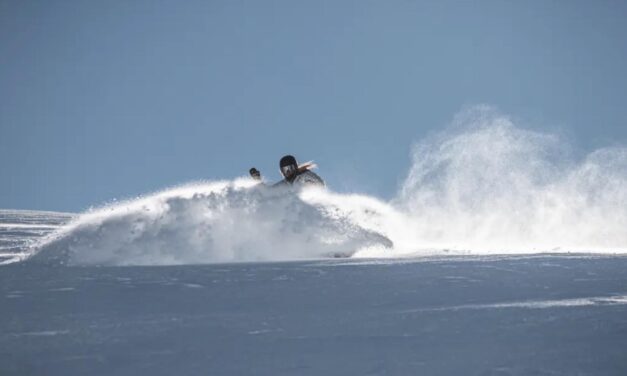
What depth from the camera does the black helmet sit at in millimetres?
25469

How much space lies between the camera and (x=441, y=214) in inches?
1332

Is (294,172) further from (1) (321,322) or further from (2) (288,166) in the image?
(1) (321,322)

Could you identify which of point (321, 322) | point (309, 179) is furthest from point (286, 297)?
point (309, 179)

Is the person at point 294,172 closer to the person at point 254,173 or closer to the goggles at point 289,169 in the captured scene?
the goggles at point 289,169

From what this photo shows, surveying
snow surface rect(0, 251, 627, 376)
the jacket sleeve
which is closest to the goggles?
the jacket sleeve

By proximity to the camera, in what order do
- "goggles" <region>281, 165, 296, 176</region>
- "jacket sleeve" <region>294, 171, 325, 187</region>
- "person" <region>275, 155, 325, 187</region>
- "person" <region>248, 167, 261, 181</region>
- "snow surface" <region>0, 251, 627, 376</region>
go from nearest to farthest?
"snow surface" <region>0, 251, 627, 376</region>, "jacket sleeve" <region>294, 171, 325, 187</region>, "person" <region>275, 155, 325, 187</region>, "goggles" <region>281, 165, 296, 176</region>, "person" <region>248, 167, 261, 181</region>

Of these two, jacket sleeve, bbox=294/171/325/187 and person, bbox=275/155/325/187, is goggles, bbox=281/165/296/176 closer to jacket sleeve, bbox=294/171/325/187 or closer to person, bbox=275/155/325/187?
person, bbox=275/155/325/187

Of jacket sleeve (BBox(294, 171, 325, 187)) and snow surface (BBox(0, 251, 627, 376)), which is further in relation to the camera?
jacket sleeve (BBox(294, 171, 325, 187))

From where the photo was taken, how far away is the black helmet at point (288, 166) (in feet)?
83.6

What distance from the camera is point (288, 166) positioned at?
25531mm

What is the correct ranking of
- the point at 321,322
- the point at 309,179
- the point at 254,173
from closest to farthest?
the point at 321,322
the point at 309,179
the point at 254,173

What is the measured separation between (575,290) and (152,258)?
41.6 ft

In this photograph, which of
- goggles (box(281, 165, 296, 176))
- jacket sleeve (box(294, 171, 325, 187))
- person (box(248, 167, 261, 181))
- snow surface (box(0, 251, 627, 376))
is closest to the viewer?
snow surface (box(0, 251, 627, 376))

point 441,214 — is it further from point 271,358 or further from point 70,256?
point 271,358
